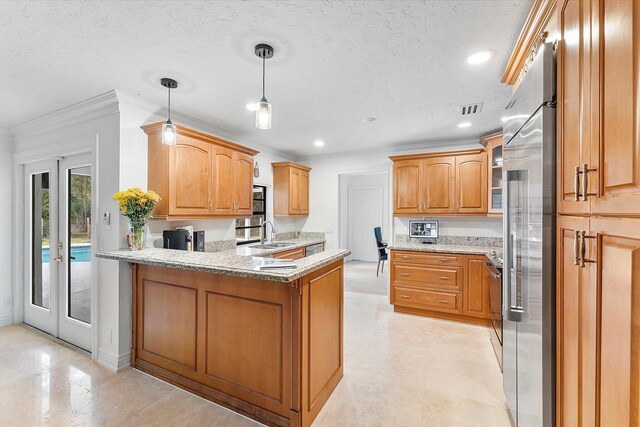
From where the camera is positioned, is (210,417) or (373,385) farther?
(373,385)

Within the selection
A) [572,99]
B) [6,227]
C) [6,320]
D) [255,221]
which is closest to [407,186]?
[255,221]

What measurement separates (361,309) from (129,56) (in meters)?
3.98

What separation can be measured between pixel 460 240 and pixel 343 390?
123 inches

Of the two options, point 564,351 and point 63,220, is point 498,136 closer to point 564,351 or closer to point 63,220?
point 564,351

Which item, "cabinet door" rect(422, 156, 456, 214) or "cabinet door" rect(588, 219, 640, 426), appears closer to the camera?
"cabinet door" rect(588, 219, 640, 426)

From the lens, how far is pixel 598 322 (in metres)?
0.97

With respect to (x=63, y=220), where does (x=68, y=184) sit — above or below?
above

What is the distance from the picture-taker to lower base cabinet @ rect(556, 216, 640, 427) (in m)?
0.81

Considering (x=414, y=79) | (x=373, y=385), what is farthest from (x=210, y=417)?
(x=414, y=79)

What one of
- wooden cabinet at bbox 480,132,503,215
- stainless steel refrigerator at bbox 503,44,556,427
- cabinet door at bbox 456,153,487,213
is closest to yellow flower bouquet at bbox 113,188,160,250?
stainless steel refrigerator at bbox 503,44,556,427

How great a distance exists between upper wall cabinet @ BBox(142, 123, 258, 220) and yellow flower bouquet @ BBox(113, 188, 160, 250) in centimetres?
22

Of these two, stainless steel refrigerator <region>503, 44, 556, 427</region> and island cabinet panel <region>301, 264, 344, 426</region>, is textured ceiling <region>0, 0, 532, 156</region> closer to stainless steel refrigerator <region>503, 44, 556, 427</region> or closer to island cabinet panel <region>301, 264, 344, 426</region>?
stainless steel refrigerator <region>503, 44, 556, 427</region>

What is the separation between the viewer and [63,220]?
10.8 ft

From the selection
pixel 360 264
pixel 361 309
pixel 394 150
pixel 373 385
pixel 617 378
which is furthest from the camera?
pixel 360 264
